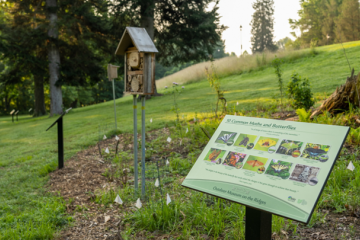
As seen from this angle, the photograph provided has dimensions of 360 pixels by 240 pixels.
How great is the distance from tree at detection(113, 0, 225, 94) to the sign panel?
14.2m

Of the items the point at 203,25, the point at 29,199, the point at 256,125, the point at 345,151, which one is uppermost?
the point at 203,25

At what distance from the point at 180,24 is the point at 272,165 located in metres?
16.3

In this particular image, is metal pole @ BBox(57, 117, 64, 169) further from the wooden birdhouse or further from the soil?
the wooden birdhouse

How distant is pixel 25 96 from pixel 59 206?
120 feet

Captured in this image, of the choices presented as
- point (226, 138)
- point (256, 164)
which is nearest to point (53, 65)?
point (226, 138)

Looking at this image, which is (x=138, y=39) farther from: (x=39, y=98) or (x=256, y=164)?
(x=39, y=98)

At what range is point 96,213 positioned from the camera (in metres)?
3.53

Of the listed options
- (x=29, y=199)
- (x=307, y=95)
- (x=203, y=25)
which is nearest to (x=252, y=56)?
(x=203, y=25)

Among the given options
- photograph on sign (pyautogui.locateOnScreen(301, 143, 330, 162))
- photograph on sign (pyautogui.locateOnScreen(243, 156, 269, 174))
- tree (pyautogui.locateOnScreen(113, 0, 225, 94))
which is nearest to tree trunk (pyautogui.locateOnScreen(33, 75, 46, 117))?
tree (pyautogui.locateOnScreen(113, 0, 225, 94))

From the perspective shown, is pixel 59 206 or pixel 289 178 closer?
pixel 289 178

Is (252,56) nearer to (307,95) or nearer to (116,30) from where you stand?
(116,30)

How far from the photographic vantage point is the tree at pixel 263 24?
179 feet

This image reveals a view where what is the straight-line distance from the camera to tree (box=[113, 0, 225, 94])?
52.6ft

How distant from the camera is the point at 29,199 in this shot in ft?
13.4
